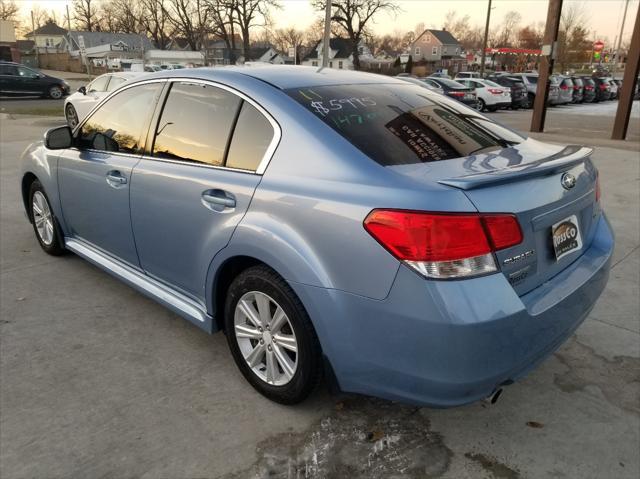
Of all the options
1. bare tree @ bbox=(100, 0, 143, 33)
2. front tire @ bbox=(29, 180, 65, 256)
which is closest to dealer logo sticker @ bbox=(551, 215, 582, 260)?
front tire @ bbox=(29, 180, 65, 256)

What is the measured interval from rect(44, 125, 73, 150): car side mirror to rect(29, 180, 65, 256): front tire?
69 cm

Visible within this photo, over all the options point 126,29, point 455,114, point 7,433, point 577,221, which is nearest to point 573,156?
point 577,221

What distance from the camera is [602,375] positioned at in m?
2.92

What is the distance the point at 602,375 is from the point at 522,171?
1.51 meters

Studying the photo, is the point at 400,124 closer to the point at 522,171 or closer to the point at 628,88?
the point at 522,171

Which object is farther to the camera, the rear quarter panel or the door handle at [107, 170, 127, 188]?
the door handle at [107, 170, 127, 188]

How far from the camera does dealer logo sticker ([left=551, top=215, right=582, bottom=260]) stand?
2.27 metres

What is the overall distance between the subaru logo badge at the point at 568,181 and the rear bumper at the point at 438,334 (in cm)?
43

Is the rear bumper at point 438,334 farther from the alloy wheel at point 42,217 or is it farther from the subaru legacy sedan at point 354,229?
the alloy wheel at point 42,217

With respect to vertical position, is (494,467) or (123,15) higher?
(123,15)

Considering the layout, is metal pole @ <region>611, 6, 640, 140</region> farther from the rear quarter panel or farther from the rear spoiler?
the rear quarter panel

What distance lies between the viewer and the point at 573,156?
8.22 ft

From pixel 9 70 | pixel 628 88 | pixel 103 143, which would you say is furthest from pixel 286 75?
pixel 9 70

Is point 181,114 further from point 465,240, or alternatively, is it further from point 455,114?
point 465,240
